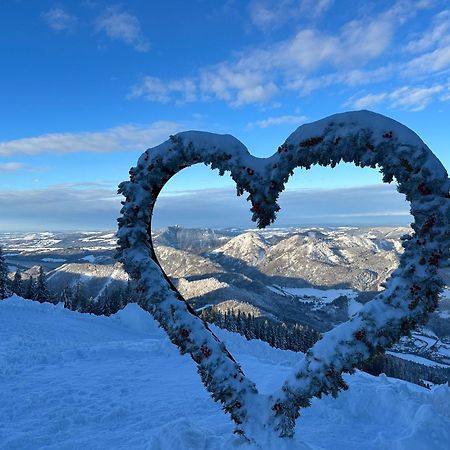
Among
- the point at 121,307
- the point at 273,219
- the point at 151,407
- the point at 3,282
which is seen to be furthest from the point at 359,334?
the point at 121,307

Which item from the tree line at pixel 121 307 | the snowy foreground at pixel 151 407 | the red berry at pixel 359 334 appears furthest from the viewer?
the tree line at pixel 121 307

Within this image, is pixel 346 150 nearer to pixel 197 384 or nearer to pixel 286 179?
pixel 286 179

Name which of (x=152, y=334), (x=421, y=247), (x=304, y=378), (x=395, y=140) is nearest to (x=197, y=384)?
(x=304, y=378)

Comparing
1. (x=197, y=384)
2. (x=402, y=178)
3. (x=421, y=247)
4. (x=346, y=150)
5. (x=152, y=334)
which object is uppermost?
(x=346, y=150)

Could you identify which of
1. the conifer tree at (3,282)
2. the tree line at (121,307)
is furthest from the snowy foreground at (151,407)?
the tree line at (121,307)

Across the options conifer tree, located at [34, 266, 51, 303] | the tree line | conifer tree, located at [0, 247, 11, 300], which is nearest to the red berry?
conifer tree, located at [0, 247, 11, 300]

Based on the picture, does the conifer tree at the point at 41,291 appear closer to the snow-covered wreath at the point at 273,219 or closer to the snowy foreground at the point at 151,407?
the snowy foreground at the point at 151,407
